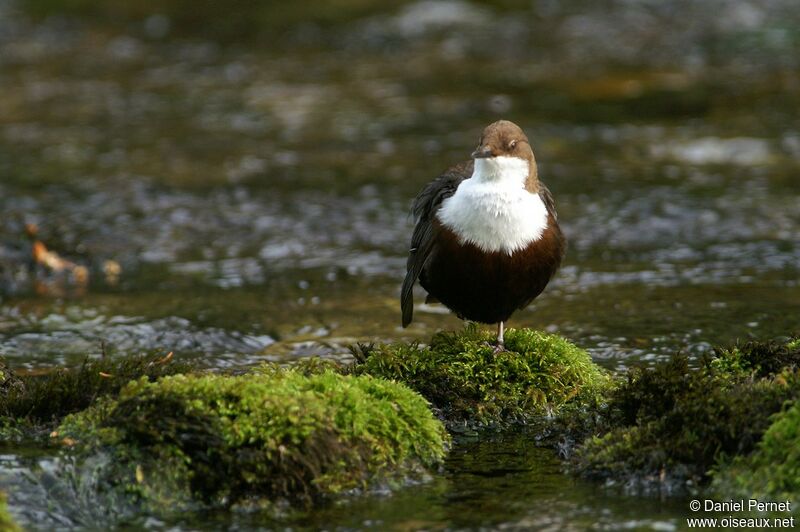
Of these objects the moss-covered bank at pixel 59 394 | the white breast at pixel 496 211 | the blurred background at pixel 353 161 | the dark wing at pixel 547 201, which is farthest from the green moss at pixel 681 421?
the moss-covered bank at pixel 59 394

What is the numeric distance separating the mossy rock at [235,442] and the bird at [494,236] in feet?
3.47

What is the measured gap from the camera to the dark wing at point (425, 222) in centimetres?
539

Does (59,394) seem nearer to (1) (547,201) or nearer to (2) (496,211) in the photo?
(2) (496,211)

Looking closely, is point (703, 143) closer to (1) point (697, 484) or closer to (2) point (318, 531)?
(1) point (697, 484)

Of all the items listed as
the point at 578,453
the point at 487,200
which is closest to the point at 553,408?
the point at 578,453

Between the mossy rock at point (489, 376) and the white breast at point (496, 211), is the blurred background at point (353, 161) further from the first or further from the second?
the white breast at point (496, 211)

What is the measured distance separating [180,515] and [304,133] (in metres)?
→ 8.38

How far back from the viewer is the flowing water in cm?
633

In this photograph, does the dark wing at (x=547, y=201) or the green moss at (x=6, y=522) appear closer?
the green moss at (x=6, y=522)

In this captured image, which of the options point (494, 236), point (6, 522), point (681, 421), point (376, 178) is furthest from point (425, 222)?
point (376, 178)

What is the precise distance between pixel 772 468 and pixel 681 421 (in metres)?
0.42

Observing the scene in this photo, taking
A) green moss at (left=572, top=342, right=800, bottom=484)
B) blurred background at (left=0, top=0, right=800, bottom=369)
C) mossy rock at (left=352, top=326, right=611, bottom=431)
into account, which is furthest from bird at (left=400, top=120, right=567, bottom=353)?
blurred background at (left=0, top=0, right=800, bottom=369)

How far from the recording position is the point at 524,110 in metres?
12.1

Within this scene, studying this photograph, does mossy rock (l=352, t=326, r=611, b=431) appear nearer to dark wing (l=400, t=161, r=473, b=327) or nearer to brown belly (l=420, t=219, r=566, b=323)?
brown belly (l=420, t=219, r=566, b=323)
